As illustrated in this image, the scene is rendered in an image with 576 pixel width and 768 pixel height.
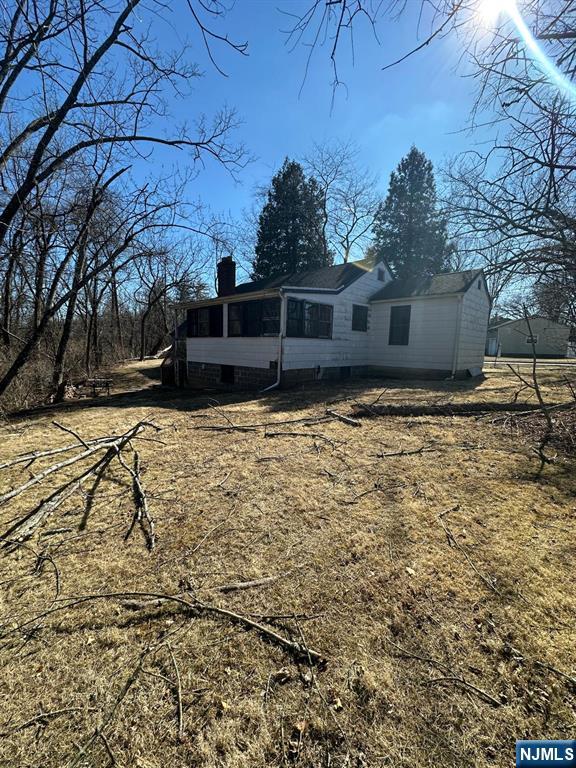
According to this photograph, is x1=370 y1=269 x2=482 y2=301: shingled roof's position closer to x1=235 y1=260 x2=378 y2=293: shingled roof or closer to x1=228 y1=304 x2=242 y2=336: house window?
x1=235 y1=260 x2=378 y2=293: shingled roof

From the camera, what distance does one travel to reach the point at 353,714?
4.84ft

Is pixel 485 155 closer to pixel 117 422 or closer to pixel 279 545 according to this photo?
pixel 279 545

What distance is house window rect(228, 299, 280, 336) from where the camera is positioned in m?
11.3

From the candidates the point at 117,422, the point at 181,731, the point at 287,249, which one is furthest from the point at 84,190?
the point at 287,249

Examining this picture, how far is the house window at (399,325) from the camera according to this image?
13.1m

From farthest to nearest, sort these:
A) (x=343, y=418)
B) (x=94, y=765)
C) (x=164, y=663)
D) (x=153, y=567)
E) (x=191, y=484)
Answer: (x=343, y=418), (x=191, y=484), (x=153, y=567), (x=164, y=663), (x=94, y=765)

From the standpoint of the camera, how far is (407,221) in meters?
25.9

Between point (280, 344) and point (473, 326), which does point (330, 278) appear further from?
point (473, 326)

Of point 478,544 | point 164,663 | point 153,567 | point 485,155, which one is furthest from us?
point 485,155

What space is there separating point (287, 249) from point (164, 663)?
28324 millimetres

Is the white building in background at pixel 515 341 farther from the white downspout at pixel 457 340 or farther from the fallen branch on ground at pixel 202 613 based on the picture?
the fallen branch on ground at pixel 202 613

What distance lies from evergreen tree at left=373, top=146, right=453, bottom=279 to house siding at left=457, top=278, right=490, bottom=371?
41.3 feet

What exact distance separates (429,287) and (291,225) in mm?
17254

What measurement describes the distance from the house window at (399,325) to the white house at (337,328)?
0.04 metres
